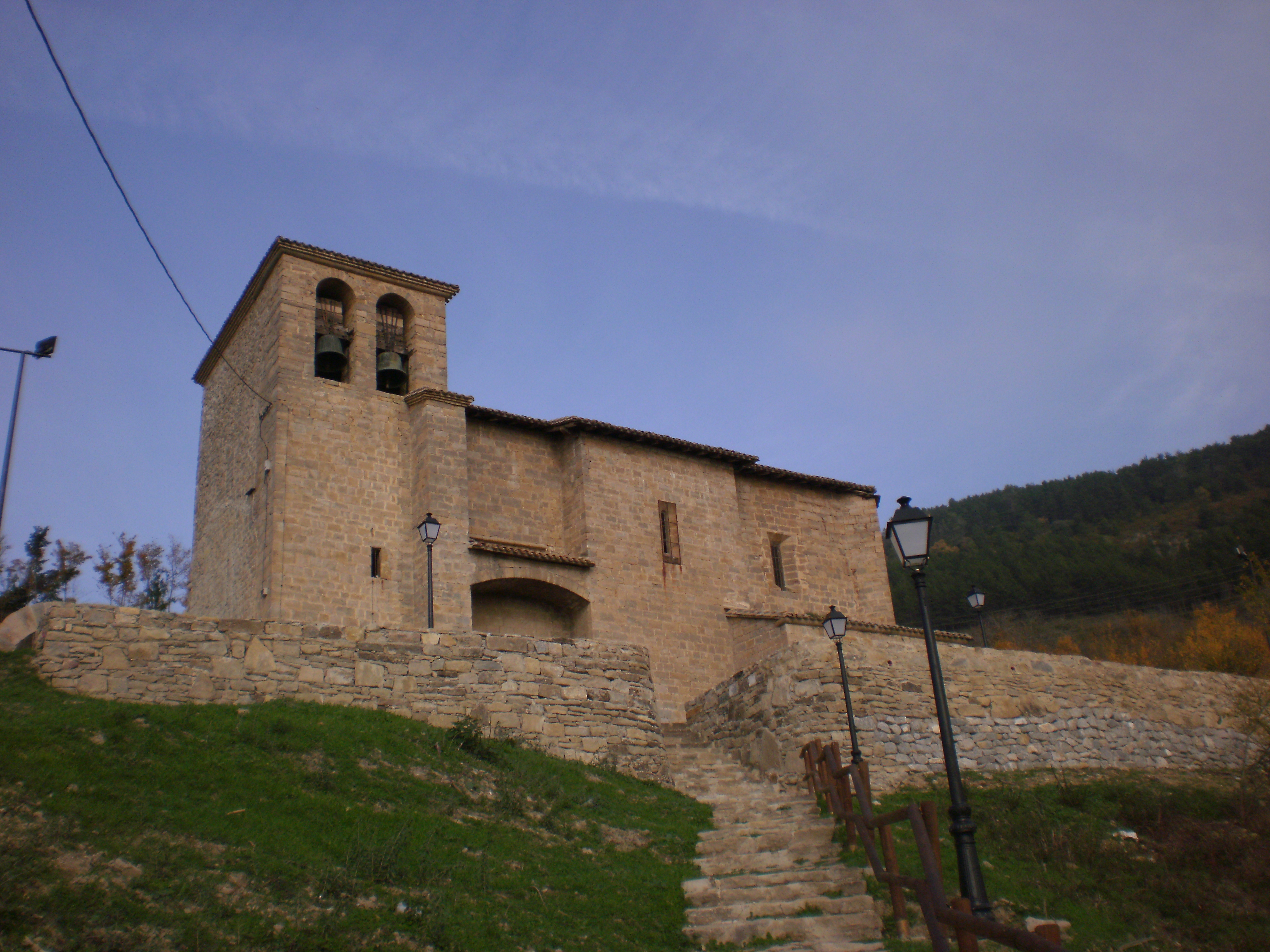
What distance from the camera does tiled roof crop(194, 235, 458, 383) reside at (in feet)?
70.7

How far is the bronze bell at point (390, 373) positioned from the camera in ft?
71.7

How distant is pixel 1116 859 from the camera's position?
42.4 feet

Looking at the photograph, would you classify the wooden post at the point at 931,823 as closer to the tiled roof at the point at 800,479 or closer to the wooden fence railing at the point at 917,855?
the wooden fence railing at the point at 917,855

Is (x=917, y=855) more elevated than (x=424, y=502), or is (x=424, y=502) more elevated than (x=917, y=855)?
(x=424, y=502)

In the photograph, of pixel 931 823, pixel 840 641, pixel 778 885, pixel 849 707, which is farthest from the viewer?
pixel 840 641

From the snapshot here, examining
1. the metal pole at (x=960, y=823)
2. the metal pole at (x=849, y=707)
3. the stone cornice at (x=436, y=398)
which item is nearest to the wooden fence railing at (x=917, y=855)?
the metal pole at (x=960, y=823)

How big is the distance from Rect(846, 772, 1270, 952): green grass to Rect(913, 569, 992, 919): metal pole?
1598 millimetres

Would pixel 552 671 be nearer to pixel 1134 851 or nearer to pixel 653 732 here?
pixel 653 732

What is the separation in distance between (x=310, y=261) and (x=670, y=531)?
397 inches

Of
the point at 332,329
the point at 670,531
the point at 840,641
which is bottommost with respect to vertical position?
the point at 840,641

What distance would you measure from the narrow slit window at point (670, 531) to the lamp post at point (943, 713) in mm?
13334

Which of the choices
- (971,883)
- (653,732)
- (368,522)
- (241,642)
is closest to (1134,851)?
(653,732)

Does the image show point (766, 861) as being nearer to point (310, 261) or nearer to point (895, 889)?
point (895, 889)

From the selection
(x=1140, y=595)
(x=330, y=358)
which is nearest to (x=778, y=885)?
(x=330, y=358)
